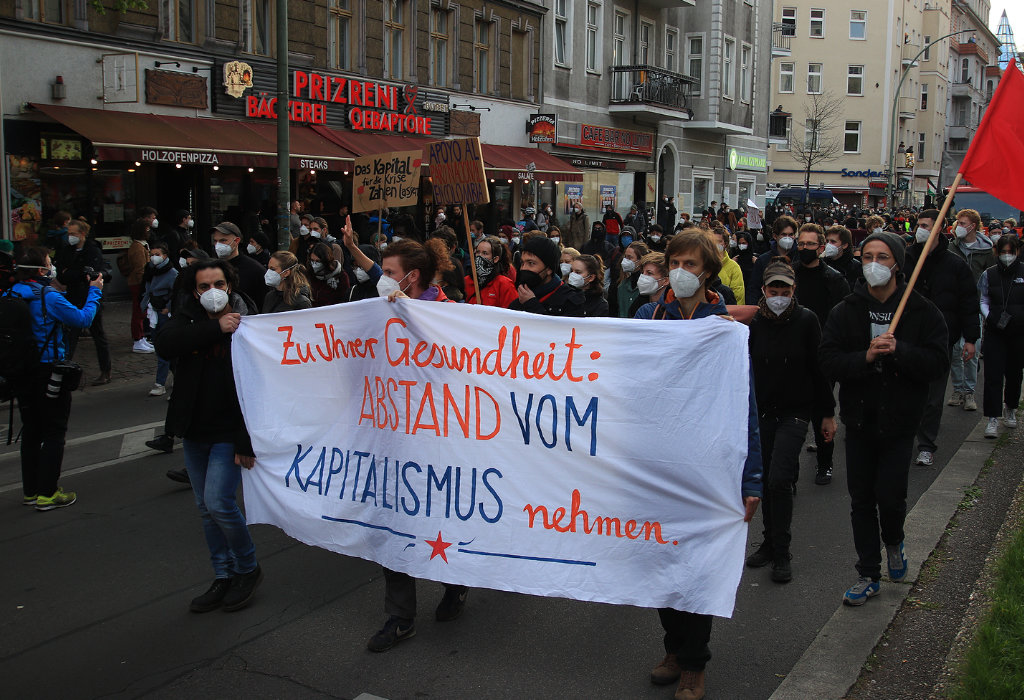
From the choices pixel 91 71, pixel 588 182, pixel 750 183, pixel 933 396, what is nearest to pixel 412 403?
pixel 933 396

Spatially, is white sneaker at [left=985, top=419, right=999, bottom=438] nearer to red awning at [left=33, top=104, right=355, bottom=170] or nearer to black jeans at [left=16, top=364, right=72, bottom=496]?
black jeans at [left=16, top=364, right=72, bottom=496]

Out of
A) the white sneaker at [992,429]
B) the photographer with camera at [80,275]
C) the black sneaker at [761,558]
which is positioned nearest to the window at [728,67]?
the photographer with camera at [80,275]

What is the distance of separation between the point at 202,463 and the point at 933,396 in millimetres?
6001

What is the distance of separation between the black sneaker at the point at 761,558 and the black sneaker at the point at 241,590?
2764 millimetres

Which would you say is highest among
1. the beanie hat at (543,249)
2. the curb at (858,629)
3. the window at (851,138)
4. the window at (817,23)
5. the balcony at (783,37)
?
the window at (817,23)

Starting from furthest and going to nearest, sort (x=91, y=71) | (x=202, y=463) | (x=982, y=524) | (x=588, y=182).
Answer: (x=588, y=182) < (x=91, y=71) < (x=982, y=524) < (x=202, y=463)

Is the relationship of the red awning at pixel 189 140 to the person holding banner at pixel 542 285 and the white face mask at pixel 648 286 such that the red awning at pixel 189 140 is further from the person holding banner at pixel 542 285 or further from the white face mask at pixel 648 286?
the person holding banner at pixel 542 285

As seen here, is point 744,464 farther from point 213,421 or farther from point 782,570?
point 213,421

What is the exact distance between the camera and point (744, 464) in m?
3.77

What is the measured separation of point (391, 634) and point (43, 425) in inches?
136

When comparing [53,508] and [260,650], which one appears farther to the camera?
[53,508]

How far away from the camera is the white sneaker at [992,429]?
859cm

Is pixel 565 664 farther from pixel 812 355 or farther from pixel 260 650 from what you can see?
pixel 812 355

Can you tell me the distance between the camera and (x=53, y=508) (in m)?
6.65
